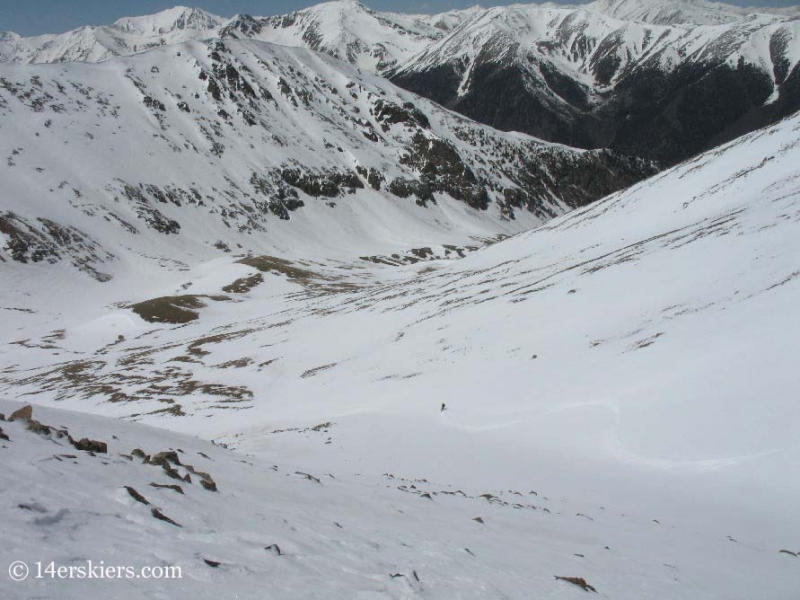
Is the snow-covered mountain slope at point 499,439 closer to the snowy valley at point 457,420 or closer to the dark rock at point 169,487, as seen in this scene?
the snowy valley at point 457,420

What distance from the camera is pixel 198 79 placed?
554 feet

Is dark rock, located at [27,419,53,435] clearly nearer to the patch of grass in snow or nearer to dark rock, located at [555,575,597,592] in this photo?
dark rock, located at [555,575,597,592]

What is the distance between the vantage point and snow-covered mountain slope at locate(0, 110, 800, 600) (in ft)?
22.0

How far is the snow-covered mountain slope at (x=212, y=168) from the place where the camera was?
11038cm

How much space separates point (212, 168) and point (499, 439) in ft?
479

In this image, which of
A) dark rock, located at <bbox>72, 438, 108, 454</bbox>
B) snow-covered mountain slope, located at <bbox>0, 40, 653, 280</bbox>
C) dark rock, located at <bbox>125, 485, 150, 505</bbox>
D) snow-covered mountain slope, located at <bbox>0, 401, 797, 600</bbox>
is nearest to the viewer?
snow-covered mountain slope, located at <bbox>0, 401, 797, 600</bbox>

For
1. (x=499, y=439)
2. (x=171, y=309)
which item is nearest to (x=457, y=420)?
(x=499, y=439)

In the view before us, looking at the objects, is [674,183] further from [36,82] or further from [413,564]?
[36,82]

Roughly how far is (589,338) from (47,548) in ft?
75.9

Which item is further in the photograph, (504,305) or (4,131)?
(4,131)

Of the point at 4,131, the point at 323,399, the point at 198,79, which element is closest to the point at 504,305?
the point at 323,399

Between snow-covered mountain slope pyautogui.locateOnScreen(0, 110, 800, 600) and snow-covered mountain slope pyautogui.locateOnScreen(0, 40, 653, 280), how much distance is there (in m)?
71.6

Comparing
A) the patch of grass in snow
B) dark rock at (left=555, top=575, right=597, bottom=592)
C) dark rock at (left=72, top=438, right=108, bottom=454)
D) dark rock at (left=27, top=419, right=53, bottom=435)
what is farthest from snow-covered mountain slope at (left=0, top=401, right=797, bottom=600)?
the patch of grass in snow

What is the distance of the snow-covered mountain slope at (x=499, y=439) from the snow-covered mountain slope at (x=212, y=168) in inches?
2820
